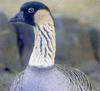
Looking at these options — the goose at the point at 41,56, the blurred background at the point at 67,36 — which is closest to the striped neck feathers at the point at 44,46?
the goose at the point at 41,56

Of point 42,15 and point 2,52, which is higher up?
point 42,15

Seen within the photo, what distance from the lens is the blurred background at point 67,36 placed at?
7.54 meters

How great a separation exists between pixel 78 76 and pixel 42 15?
0.75 m

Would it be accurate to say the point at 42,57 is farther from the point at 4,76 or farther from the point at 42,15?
the point at 4,76

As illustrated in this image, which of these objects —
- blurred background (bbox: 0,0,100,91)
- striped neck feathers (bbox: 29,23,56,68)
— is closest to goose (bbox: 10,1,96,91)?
striped neck feathers (bbox: 29,23,56,68)

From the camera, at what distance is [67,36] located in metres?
7.77

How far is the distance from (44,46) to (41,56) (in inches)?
3.7

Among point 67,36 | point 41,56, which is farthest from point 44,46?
point 67,36

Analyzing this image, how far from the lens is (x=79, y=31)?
7.79 meters

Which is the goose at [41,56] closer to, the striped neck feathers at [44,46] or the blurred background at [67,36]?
the striped neck feathers at [44,46]

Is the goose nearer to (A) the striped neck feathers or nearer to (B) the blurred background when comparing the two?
(A) the striped neck feathers

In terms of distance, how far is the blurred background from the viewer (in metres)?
7.54

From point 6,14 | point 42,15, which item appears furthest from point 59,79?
point 6,14

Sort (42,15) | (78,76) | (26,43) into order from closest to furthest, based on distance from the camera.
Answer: (42,15) → (78,76) → (26,43)
